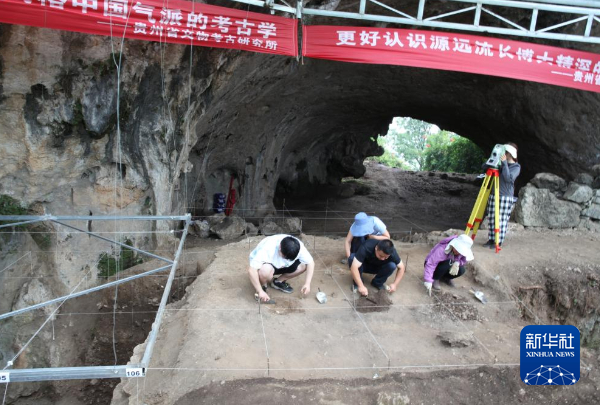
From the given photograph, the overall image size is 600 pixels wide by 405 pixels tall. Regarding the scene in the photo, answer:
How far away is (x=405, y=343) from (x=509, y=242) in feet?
12.1

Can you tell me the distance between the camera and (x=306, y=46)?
587 centimetres

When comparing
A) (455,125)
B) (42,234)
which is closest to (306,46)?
(42,234)

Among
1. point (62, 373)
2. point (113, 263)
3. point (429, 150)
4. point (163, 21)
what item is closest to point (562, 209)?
point (163, 21)

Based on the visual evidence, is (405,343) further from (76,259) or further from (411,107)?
(411,107)

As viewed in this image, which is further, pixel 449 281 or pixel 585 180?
pixel 585 180

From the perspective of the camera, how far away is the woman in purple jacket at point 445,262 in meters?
4.66

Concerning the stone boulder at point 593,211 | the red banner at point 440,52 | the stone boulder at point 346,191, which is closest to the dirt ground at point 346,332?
the stone boulder at point 593,211

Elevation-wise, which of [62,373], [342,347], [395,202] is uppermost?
[62,373]

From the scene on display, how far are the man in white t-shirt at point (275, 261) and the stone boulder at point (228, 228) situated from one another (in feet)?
16.3

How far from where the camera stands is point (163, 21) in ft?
16.5

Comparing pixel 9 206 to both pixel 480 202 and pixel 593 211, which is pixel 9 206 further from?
pixel 593 211

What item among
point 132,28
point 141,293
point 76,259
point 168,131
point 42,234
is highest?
point 132,28

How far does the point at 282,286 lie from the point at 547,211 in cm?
552

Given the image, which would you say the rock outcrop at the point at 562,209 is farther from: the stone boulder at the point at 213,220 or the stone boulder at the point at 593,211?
the stone boulder at the point at 213,220
